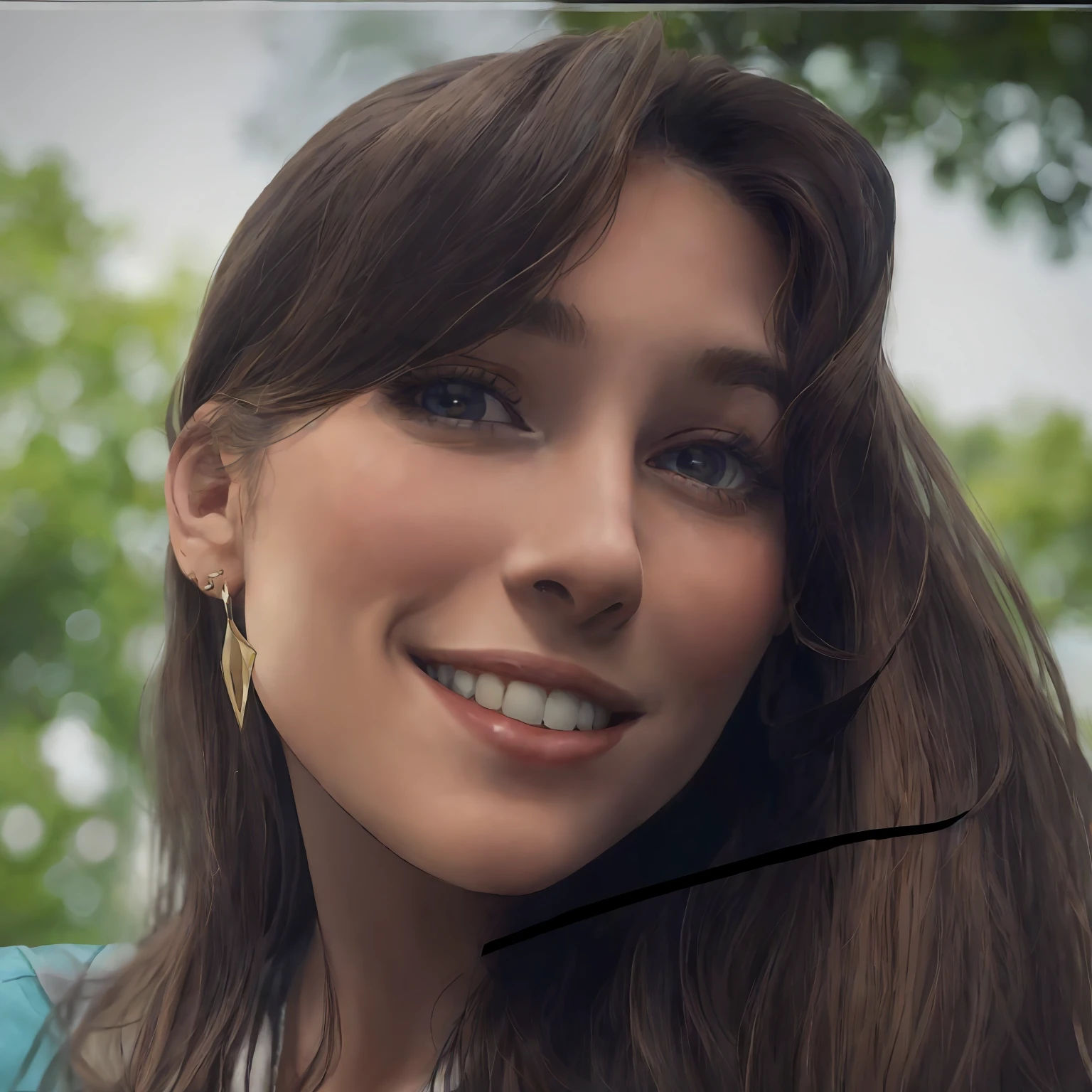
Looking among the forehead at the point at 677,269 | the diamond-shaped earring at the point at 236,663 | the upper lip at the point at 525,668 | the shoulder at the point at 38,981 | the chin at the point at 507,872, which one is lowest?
the shoulder at the point at 38,981

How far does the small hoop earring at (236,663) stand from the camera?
2.54ft

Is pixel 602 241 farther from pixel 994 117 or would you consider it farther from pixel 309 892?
pixel 309 892

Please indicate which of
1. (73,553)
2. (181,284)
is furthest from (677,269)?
(73,553)

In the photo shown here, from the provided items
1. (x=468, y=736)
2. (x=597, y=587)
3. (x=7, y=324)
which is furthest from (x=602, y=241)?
(x=7, y=324)

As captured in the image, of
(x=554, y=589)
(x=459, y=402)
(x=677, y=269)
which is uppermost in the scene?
(x=677, y=269)

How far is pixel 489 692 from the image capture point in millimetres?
726

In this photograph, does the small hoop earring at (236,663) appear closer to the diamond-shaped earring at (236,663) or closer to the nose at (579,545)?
the diamond-shaped earring at (236,663)

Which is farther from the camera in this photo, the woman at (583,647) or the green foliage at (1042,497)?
the green foliage at (1042,497)

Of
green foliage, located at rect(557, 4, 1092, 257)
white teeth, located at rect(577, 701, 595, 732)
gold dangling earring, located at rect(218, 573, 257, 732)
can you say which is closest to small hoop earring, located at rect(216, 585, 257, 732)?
gold dangling earring, located at rect(218, 573, 257, 732)

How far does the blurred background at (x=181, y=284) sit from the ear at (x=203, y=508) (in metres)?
0.02

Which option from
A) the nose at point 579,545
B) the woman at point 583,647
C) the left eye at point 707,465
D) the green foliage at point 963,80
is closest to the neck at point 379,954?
the woman at point 583,647

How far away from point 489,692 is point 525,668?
3cm

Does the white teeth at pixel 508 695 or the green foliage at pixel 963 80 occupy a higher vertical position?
A: the green foliage at pixel 963 80

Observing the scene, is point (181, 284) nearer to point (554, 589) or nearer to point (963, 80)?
point (554, 589)
